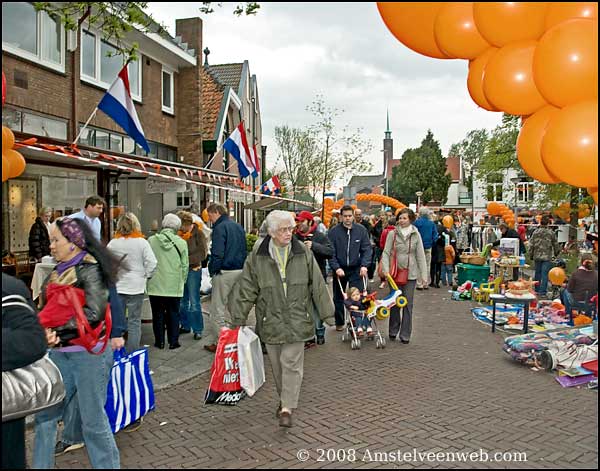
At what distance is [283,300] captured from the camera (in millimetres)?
4824

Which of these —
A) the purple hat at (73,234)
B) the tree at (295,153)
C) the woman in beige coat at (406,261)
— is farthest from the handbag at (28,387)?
the tree at (295,153)

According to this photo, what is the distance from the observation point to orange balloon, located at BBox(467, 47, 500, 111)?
4.04m

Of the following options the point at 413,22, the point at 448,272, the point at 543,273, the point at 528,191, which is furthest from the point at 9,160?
the point at 528,191

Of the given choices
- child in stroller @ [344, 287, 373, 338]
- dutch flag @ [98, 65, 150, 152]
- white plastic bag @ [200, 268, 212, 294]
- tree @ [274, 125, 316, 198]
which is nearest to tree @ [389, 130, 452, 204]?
tree @ [274, 125, 316, 198]

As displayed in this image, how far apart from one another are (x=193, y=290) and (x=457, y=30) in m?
5.60

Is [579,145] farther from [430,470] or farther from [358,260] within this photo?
[358,260]

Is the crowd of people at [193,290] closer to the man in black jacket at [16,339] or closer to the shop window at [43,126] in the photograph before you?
the man in black jacket at [16,339]

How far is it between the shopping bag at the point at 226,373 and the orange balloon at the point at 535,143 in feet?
9.57

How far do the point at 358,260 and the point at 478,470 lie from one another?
14.5 feet

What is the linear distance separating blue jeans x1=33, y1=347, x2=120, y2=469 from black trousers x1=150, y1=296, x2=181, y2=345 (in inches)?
143

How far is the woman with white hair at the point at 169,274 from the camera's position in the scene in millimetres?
7176

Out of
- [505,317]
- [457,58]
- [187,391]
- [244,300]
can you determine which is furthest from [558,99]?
[505,317]

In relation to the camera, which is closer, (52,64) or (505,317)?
(505,317)

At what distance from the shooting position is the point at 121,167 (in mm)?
9609
